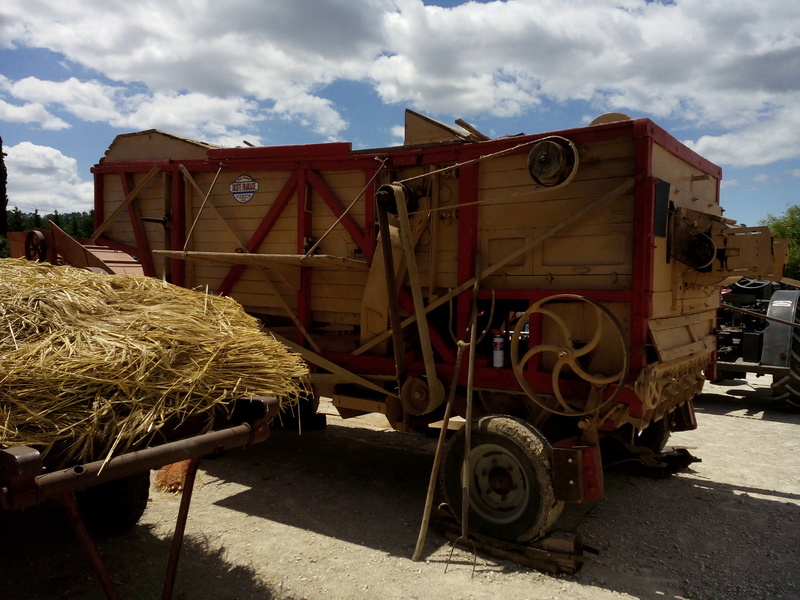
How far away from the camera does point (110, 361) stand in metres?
2.73

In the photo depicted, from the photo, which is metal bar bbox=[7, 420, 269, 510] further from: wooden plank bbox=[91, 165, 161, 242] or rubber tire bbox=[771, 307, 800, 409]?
rubber tire bbox=[771, 307, 800, 409]

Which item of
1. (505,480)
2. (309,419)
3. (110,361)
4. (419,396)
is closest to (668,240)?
(505,480)

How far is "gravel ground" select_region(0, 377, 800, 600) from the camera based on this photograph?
370 cm

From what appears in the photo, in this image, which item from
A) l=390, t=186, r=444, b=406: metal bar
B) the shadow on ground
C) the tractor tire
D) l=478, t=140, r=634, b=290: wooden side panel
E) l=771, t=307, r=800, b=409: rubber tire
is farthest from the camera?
l=771, t=307, r=800, b=409: rubber tire

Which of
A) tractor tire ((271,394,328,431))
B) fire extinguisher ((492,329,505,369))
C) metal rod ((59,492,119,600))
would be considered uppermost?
fire extinguisher ((492,329,505,369))

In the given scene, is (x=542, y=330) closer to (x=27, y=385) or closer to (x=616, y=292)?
(x=616, y=292)

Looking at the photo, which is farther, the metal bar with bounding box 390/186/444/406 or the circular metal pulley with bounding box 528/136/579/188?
the metal bar with bounding box 390/186/444/406

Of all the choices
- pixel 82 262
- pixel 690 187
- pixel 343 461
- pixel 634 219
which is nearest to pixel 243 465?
pixel 343 461

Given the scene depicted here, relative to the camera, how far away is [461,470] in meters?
4.42

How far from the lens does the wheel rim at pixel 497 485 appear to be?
14.0 ft

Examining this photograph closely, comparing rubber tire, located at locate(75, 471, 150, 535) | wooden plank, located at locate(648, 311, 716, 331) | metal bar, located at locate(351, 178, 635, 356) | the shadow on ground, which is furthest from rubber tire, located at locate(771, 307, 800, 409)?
rubber tire, located at locate(75, 471, 150, 535)

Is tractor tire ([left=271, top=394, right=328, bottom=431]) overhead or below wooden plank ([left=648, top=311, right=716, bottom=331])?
below

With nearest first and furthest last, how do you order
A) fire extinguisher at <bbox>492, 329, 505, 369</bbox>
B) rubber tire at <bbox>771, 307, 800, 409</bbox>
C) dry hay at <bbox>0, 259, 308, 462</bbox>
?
dry hay at <bbox>0, 259, 308, 462</bbox>, fire extinguisher at <bbox>492, 329, 505, 369</bbox>, rubber tire at <bbox>771, 307, 800, 409</bbox>

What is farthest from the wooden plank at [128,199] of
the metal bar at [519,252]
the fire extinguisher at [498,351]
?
the fire extinguisher at [498,351]
